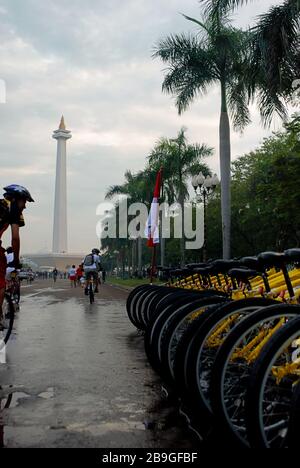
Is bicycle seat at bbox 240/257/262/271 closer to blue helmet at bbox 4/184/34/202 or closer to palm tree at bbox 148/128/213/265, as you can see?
blue helmet at bbox 4/184/34/202

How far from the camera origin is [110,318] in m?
11.9

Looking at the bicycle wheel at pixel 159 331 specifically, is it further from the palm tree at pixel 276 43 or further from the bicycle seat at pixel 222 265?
the palm tree at pixel 276 43

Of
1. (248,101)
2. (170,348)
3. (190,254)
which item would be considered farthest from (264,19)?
(190,254)

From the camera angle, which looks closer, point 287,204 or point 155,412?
point 155,412

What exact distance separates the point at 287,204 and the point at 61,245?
100 metres

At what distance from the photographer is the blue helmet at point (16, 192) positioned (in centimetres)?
536

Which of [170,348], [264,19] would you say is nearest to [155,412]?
[170,348]

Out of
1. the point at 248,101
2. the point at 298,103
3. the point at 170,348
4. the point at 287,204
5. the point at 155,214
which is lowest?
the point at 170,348

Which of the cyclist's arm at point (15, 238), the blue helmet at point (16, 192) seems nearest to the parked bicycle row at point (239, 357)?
the cyclist's arm at point (15, 238)
